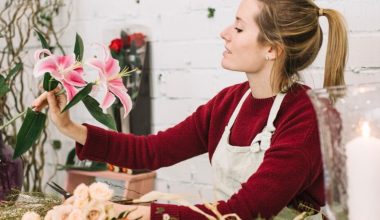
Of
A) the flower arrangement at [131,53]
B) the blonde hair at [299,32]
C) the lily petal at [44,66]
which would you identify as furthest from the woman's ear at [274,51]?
the flower arrangement at [131,53]

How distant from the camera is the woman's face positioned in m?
1.24

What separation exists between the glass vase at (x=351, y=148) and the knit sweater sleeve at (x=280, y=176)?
0.29m

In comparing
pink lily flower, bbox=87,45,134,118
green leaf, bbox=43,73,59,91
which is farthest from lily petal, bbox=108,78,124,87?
green leaf, bbox=43,73,59,91

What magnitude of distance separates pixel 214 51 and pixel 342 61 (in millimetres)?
624

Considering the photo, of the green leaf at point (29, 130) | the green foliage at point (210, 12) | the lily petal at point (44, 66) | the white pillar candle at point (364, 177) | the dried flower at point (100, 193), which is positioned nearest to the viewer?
the white pillar candle at point (364, 177)

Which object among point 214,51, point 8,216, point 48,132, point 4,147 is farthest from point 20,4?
point 8,216

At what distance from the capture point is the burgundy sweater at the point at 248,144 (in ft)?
3.44

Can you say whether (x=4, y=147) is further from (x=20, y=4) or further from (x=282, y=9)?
(x=20, y=4)

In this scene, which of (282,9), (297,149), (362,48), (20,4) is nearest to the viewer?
(297,149)

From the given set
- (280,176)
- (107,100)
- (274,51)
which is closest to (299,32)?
(274,51)

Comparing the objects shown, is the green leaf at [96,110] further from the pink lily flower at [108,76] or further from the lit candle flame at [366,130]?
the lit candle flame at [366,130]

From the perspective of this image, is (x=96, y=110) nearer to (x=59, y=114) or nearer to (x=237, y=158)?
(x=59, y=114)

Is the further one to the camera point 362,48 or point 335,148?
point 362,48

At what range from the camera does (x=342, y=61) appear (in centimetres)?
123
